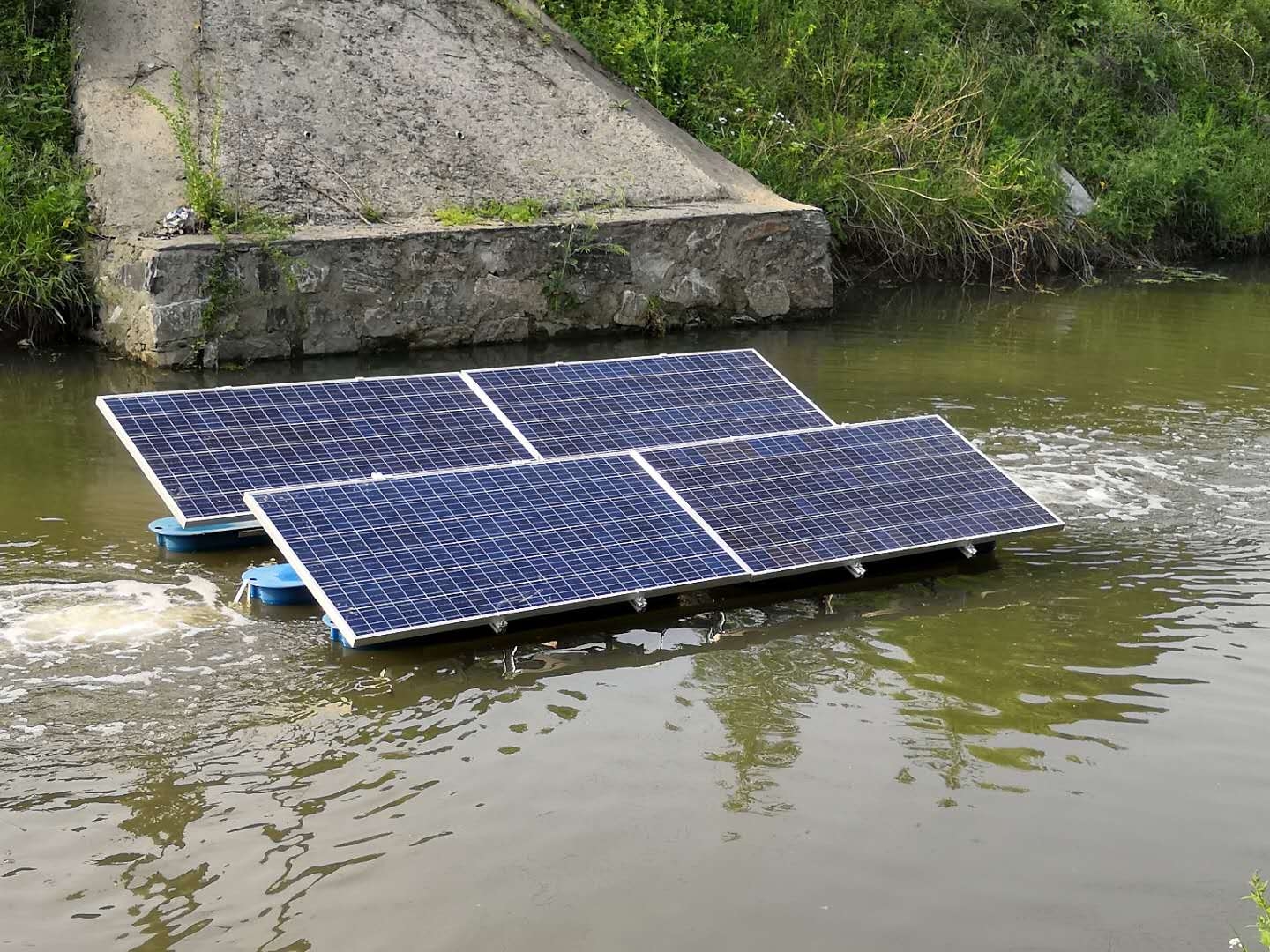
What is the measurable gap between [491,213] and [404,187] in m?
0.93

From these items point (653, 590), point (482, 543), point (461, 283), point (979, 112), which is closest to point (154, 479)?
point (482, 543)

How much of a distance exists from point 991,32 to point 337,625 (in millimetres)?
18168

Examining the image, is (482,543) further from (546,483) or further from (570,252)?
(570,252)


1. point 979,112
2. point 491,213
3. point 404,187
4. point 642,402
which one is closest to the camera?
point 642,402

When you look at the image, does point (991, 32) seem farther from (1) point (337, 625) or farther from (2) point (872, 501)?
(1) point (337, 625)

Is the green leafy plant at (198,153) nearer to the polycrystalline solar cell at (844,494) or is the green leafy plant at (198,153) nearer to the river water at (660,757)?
the river water at (660,757)

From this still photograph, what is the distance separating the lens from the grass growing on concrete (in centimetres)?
1302

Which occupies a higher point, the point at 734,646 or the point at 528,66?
the point at 528,66

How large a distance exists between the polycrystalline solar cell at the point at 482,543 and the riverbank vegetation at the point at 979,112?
9.89 meters

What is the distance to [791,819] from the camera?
223 inches

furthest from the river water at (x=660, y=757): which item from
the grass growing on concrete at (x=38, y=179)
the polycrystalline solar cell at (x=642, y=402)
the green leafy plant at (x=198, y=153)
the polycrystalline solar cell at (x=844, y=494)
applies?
the green leafy plant at (x=198, y=153)

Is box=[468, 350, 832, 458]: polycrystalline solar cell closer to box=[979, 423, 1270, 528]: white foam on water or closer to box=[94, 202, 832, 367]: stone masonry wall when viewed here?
box=[979, 423, 1270, 528]: white foam on water

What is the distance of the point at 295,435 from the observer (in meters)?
8.59

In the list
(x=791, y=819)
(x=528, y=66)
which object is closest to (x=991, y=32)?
(x=528, y=66)
